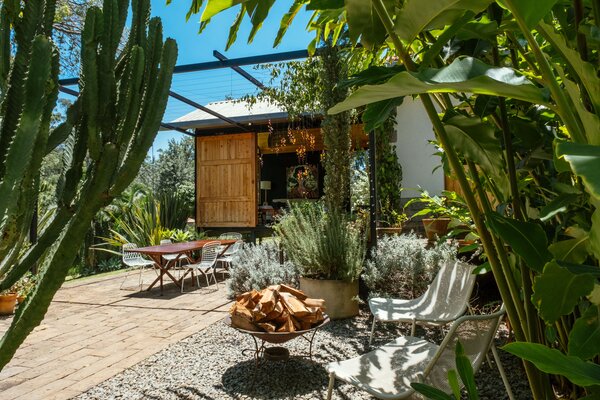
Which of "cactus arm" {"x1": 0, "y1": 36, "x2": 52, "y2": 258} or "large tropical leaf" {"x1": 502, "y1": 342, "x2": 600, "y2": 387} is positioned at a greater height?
"cactus arm" {"x1": 0, "y1": 36, "x2": 52, "y2": 258}

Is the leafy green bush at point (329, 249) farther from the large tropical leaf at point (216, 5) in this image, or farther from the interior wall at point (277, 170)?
the interior wall at point (277, 170)

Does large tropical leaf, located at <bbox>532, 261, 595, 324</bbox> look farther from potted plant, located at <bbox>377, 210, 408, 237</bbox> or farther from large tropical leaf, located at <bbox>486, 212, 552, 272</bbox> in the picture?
potted plant, located at <bbox>377, 210, 408, 237</bbox>

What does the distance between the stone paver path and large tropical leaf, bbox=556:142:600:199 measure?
11.9 ft

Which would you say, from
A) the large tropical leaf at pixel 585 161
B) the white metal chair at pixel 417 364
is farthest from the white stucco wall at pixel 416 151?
the large tropical leaf at pixel 585 161

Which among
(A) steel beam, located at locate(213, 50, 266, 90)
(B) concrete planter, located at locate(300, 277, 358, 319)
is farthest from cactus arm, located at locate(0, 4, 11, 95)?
(A) steel beam, located at locate(213, 50, 266, 90)

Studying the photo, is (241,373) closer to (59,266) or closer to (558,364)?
(59,266)

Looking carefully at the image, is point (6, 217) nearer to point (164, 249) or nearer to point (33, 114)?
point (33, 114)

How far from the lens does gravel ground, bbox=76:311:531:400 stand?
10.4ft

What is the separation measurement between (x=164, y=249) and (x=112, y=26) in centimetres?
568

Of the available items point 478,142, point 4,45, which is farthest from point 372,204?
point 4,45

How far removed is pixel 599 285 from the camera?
1.00 metres

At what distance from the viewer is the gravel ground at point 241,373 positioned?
317 centimetres

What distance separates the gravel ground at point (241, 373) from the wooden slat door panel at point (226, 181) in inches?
281

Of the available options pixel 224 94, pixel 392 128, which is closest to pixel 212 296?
pixel 224 94
